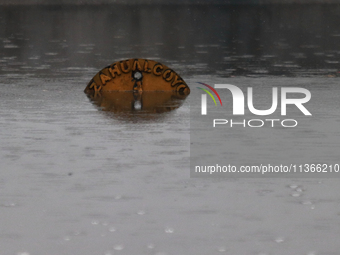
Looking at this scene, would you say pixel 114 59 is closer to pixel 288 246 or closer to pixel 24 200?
pixel 24 200

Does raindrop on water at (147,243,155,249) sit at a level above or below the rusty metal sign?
below

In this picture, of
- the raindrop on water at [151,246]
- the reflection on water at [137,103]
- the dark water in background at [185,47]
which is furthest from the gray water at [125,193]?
the dark water in background at [185,47]

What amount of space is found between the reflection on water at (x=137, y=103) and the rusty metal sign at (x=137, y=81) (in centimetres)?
16

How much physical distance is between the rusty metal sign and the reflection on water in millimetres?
163

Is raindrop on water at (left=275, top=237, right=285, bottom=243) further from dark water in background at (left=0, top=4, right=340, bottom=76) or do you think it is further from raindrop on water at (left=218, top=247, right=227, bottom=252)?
dark water in background at (left=0, top=4, right=340, bottom=76)

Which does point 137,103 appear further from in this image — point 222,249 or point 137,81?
point 222,249

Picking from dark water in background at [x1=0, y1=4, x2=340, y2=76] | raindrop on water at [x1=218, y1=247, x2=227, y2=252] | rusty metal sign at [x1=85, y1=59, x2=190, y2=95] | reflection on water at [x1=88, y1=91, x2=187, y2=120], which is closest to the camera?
raindrop on water at [x1=218, y1=247, x2=227, y2=252]

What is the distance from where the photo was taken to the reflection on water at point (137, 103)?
39.7 ft

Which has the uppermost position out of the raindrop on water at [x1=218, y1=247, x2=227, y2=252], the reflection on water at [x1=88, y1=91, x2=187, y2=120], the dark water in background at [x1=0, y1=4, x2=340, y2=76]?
the raindrop on water at [x1=218, y1=247, x2=227, y2=252]

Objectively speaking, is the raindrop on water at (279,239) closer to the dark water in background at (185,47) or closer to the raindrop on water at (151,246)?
the raindrop on water at (151,246)

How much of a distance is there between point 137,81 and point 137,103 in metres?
1.50

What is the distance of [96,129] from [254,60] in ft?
37.8

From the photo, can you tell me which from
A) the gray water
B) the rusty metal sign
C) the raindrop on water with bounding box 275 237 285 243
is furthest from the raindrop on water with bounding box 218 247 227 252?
the rusty metal sign

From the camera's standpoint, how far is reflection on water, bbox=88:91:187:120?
12.1m
